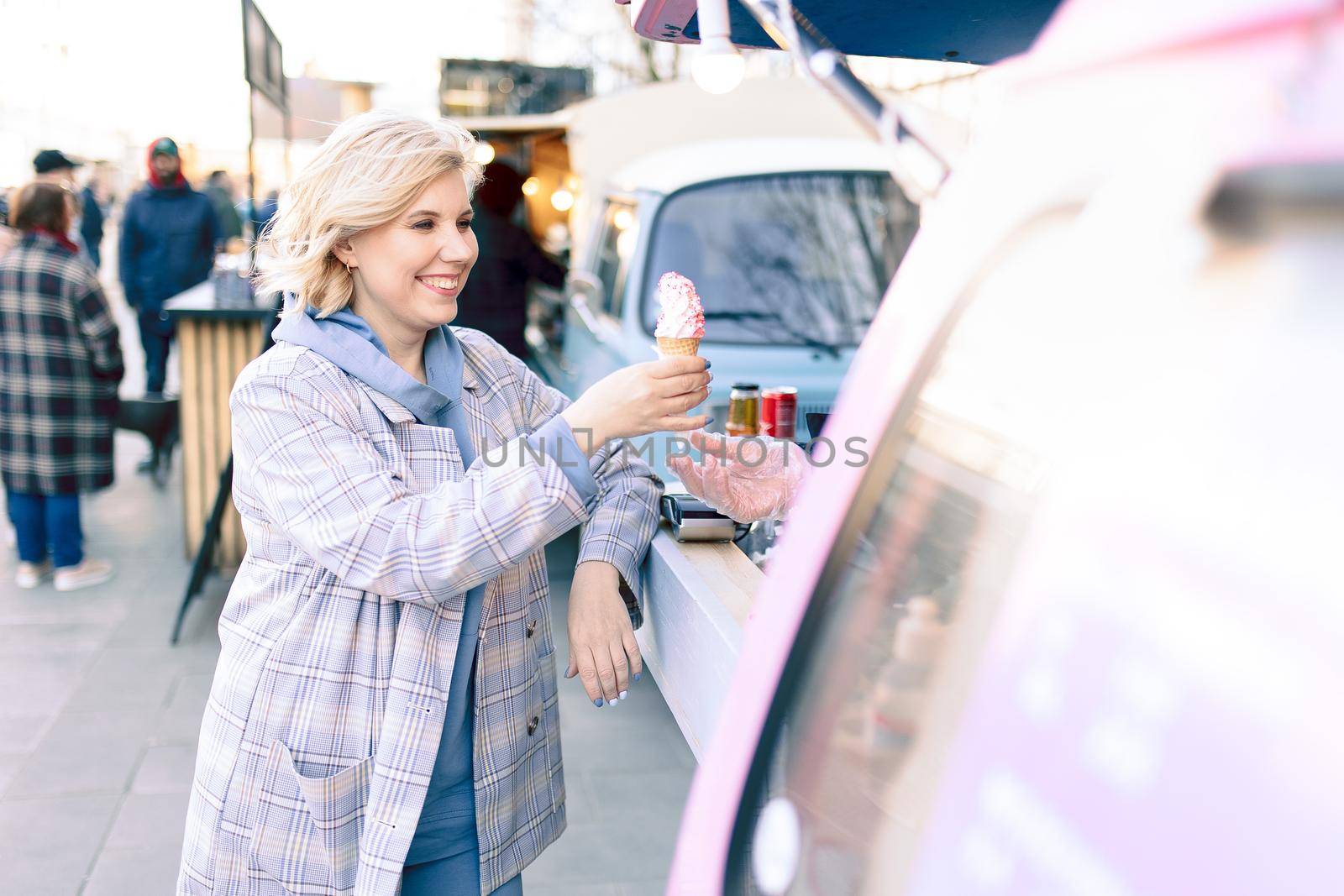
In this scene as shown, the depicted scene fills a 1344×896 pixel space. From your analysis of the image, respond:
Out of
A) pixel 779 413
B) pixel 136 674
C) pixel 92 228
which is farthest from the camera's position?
pixel 92 228

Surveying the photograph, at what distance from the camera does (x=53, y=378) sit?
5539mm

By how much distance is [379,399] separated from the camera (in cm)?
184

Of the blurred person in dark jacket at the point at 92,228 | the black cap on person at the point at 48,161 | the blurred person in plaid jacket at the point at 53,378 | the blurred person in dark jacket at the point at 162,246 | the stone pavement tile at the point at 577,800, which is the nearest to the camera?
the stone pavement tile at the point at 577,800

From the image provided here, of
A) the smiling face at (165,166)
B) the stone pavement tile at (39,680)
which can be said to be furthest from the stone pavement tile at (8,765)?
the smiling face at (165,166)

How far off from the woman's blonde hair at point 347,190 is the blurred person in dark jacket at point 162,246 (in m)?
7.19

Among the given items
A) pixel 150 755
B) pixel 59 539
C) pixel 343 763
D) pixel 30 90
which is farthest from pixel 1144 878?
pixel 30 90

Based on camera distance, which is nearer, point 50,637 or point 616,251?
point 50,637

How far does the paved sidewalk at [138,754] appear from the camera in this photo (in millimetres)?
3516

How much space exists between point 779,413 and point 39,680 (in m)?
3.90

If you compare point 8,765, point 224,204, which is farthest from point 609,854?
point 224,204

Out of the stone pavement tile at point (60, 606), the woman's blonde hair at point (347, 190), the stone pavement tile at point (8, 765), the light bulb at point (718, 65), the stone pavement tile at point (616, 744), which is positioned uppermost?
the light bulb at point (718, 65)

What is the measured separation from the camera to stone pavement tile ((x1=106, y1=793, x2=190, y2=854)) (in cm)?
362

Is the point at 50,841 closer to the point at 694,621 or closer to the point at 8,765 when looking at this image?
the point at 8,765

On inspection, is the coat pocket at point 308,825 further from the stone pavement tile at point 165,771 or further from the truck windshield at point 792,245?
the truck windshield at point 792,245
